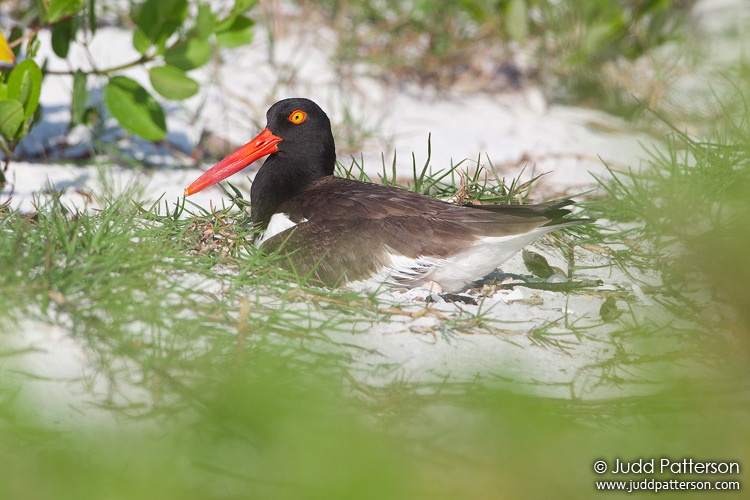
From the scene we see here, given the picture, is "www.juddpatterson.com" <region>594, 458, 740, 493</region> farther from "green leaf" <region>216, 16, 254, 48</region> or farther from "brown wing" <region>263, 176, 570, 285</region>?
"green leaf" <region>216, 16, 254, 48</region>

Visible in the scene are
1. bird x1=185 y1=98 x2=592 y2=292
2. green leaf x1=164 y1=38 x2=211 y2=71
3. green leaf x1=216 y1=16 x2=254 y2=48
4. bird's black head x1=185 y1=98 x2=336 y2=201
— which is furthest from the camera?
green leaf x1=216 y1=16 x2=254 y2=48

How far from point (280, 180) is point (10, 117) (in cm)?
123

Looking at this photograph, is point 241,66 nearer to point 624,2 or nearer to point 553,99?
point 553,99

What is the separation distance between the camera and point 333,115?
625cm

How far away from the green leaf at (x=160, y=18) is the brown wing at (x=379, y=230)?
4.79ft

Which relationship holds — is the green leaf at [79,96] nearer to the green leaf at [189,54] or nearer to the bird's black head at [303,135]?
the green leaf at [189,54]

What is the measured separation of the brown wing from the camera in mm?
3543

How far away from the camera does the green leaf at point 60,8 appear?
14.1ft

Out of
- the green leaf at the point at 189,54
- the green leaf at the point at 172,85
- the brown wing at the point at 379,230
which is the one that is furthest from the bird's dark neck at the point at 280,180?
the green leaf at the point at 189,54

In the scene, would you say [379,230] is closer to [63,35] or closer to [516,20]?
[63,35]

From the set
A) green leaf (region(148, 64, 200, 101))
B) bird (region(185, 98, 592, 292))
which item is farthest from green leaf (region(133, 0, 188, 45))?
bird (region(185, 98, 592, 292))

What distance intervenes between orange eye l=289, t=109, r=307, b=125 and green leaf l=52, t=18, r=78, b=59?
131cm

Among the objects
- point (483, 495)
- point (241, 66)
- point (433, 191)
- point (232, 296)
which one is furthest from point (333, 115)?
point (483, 495)

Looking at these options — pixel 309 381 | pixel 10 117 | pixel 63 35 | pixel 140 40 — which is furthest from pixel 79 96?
pixel 309 381
